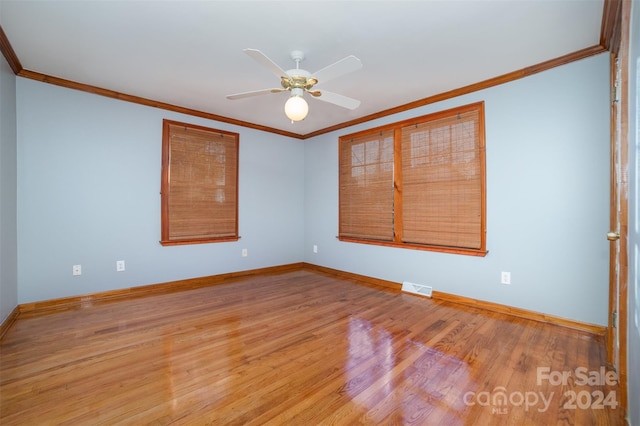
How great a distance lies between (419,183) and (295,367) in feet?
8.58

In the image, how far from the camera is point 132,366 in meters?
A: 1.99

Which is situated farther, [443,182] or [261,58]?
[443,182]

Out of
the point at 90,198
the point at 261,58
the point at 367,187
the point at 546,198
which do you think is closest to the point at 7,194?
the point at 90,198

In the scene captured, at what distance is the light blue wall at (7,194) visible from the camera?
248cm

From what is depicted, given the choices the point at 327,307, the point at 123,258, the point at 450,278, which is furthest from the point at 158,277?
the point at 450,278

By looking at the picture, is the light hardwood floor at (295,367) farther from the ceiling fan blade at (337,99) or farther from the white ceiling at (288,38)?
the white ceiling at (288,38)

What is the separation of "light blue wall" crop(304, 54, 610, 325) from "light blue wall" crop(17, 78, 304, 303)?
3.44 m

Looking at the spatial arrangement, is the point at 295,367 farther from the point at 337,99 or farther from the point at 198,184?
the point at 198,184

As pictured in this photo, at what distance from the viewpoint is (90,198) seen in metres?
3.33

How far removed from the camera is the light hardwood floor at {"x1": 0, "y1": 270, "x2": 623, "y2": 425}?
1.54 m

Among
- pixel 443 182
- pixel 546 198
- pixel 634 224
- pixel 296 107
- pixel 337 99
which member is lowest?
pixel 634 224

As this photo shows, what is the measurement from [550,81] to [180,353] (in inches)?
154

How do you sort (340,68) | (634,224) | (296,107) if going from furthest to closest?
(296,107)
(340,68)
(634,224)

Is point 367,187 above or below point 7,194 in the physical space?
above
